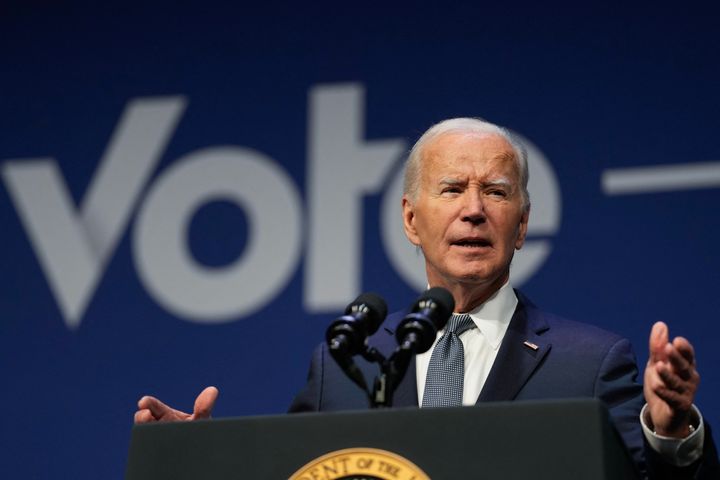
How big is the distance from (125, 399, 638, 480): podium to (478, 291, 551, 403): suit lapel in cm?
56

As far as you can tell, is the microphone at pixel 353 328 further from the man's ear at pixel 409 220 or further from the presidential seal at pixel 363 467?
the man's ear at pixel 409 220

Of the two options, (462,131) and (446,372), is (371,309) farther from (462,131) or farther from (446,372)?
(462,131)

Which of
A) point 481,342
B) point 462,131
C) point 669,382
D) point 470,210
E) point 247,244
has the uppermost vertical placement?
point 462,131

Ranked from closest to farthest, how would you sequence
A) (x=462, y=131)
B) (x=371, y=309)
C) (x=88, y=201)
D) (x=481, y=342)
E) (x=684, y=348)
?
(x=684, y=348) < (x=371, y=309) < (x=481, y=342) < (x=462, y=131) < (x=88, y=201)

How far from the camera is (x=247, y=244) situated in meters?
4.21

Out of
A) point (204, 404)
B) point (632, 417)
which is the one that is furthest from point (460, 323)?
point (204, 404)

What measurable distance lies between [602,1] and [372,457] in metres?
2.51

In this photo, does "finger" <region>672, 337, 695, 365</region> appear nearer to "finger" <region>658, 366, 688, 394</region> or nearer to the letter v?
"finger" <region>658, 366, 688, 394</region>

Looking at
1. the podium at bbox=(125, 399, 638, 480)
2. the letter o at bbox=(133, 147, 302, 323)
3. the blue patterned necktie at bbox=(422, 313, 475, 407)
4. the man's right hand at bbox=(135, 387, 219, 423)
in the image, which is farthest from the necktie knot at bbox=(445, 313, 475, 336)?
the letter o at bbox=(133, 147, 302, 323)

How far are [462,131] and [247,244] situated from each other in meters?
1.54

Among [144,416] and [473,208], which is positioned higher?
[473,208]

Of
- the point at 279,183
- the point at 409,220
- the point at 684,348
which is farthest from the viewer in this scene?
the point at 279,183

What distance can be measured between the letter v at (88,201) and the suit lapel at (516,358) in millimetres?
1966

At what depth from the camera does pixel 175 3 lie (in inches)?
179
